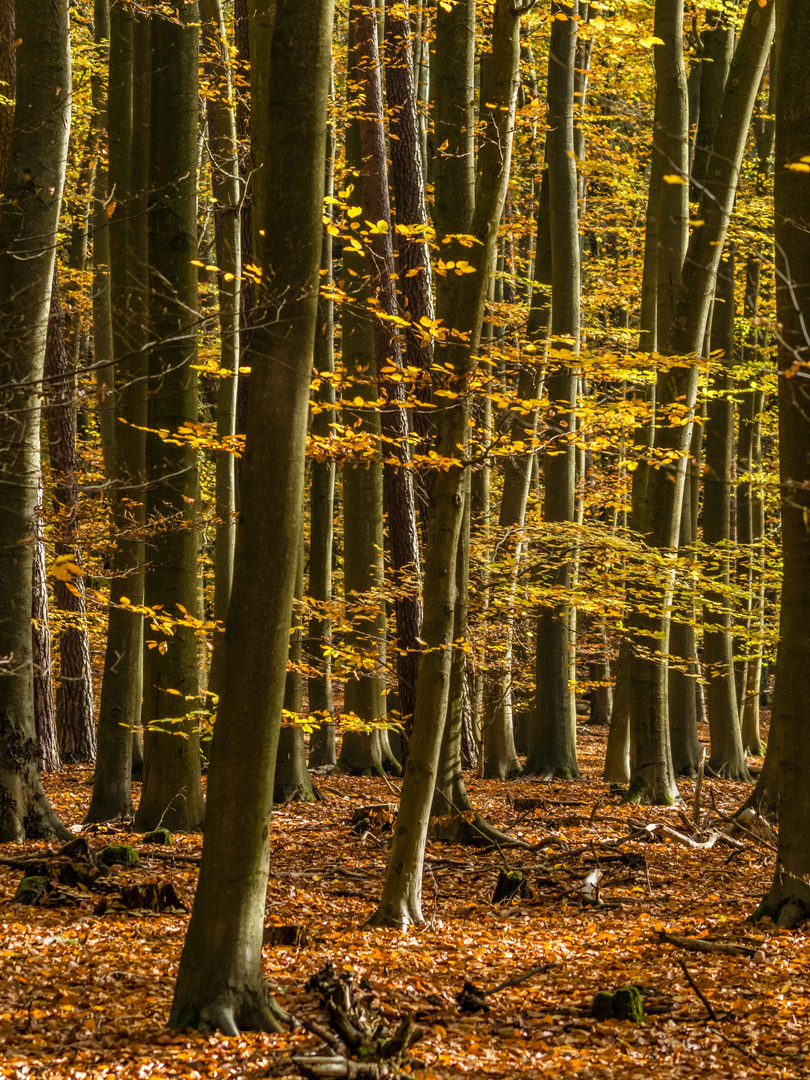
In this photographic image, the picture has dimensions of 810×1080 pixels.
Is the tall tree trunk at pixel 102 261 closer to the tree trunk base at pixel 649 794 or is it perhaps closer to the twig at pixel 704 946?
the tree trunk base at pixel 649 794

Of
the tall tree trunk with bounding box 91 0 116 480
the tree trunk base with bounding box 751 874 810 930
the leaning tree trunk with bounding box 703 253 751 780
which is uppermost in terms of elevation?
the tall tree trunk with bounding box 91 0 116 480

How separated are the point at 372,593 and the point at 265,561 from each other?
6029 mm

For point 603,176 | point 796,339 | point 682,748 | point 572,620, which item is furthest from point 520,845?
point 603,176

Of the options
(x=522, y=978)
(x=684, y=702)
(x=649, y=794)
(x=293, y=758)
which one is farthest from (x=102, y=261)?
(x=522, y=978)

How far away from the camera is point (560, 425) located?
11867 millimetres

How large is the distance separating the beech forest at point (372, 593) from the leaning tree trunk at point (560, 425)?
0.05 meters

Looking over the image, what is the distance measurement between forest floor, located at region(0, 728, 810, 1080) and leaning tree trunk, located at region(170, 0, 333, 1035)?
14.1 inches

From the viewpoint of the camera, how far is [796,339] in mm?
6250

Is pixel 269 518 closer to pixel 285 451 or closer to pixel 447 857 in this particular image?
pixel 285 451

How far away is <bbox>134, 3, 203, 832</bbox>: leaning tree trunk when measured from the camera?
7.93 m

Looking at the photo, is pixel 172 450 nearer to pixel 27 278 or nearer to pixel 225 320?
pixel 27 278

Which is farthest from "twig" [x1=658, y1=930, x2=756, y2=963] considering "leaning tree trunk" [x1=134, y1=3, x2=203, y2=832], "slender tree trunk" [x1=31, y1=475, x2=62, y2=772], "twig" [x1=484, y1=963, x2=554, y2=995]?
"slender tree trunk" [x1=31, y1=475, x2=62, y2=772]

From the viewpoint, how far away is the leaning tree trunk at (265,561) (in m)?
4.16

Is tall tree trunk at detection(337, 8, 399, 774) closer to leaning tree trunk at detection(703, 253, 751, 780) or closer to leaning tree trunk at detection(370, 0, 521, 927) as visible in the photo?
leaning tree trunk at detection(703, 253, 751, 780)
